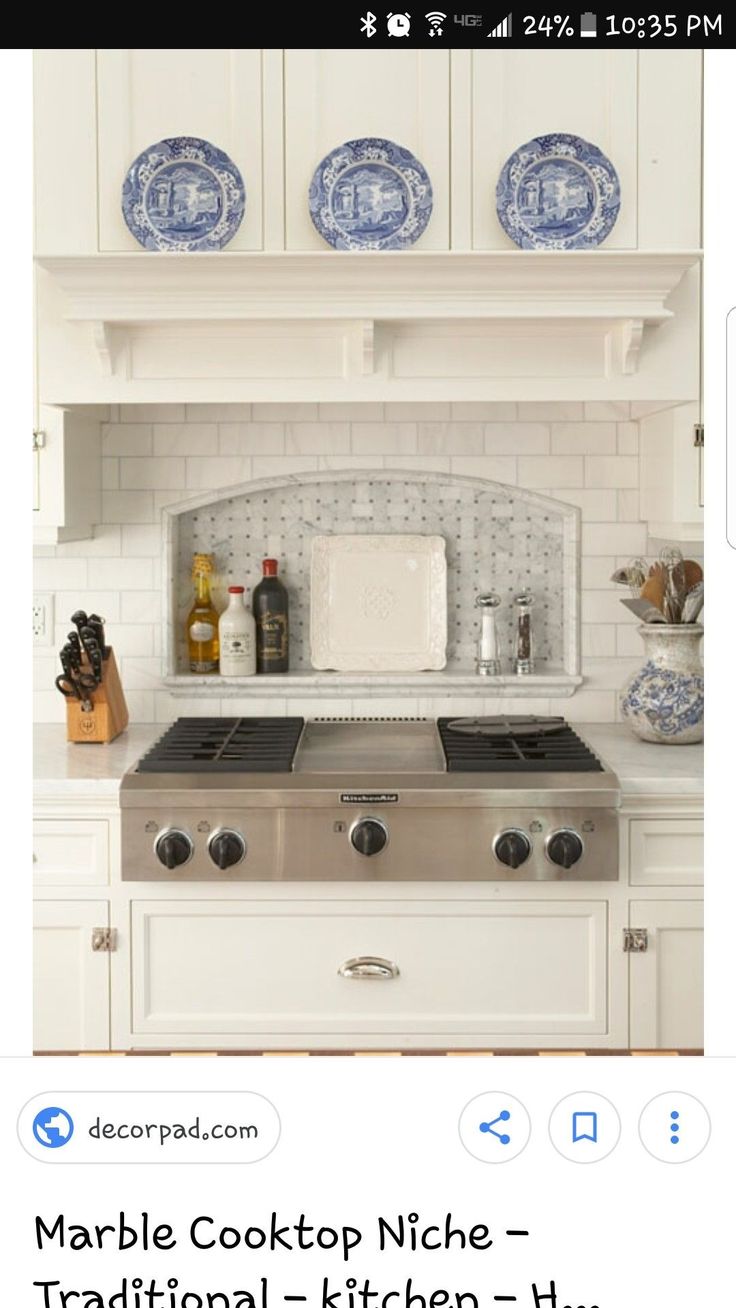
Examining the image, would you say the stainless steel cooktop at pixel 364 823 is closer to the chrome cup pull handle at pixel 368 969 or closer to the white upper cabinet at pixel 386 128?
the chrome cup pull handle at pixel 368 969

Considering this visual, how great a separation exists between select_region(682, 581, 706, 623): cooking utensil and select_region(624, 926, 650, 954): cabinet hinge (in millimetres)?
556

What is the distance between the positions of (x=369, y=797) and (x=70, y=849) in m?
0.48

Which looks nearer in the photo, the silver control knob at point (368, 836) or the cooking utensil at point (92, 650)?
the silver control knob at point (368, 836)

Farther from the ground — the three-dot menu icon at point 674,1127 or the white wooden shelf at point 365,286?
the white wooden shelf at point 365,286

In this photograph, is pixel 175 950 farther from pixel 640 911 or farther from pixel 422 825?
pixel 640 911

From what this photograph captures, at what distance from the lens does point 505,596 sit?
2701 mm

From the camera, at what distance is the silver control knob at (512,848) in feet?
6.80

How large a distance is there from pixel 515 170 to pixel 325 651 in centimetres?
96
